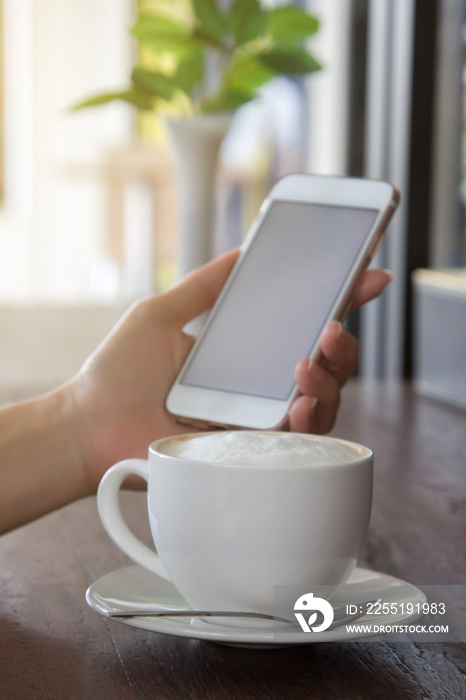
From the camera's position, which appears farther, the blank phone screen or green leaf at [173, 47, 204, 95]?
green leaf at [173, 47, 204, 95]

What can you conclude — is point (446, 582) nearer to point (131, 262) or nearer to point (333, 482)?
point (333, 482)

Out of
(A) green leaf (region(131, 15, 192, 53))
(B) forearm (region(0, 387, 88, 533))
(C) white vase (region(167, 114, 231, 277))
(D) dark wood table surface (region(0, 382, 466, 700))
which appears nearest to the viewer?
(D) dark wood table surface (region(0, 382, 466, 700))

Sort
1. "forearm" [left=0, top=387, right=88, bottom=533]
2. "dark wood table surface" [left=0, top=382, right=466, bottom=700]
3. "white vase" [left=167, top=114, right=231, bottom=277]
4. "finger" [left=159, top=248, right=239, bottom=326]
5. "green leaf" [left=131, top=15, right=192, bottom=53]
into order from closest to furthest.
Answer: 1. "dark wood table surface" [left=0, top=382, right=466, bottom=700]
2. "forearm" [left=0, top=387, right=88, bottom=533]
3. "finger" [left=159, top=248, right=239, bottom=326]
4. "white vase" [left=167, top=114, right=231, bottom=277]
5. "green leaf" [left=131, top=15, right=192, bottom=53]

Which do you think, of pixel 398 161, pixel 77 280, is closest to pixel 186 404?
pixel 398 161

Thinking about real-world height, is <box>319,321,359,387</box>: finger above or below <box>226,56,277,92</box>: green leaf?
below

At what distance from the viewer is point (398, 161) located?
1.40 meters

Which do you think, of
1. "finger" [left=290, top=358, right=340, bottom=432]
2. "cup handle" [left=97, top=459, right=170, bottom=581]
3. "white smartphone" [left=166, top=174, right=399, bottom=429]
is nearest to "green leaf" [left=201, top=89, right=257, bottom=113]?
"white smartphone" [left=166, top=174, right=399, bottom=429]

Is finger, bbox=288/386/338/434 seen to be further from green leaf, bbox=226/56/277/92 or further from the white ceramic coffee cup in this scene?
green leaf, bbox=226/56/277/92

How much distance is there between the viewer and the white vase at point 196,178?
1.32 metres

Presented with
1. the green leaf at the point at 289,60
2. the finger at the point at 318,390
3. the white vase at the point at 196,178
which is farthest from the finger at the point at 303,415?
the green leaf at the point at 289,60

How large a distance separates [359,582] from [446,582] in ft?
0.23

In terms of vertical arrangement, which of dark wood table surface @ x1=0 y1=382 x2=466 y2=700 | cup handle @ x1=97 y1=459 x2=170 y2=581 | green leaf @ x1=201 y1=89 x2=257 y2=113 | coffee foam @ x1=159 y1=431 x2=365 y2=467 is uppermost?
green leaf @ x1=201 y1=89 x2=257 y2=113

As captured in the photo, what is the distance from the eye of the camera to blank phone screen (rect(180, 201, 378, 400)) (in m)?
0.62

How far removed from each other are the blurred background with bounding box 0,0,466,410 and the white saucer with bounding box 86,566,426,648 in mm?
606
